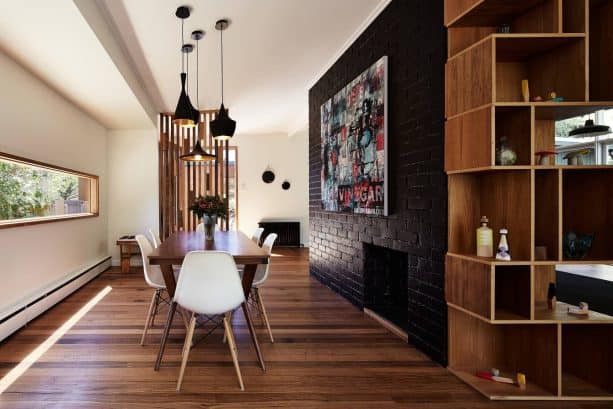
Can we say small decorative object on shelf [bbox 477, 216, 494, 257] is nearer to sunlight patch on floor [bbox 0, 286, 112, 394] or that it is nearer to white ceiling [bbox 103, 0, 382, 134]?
white ceiling [bbox 103, 0, 382, 134]

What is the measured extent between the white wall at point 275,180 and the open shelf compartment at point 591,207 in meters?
7.14

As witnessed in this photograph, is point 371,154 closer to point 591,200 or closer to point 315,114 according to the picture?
point 591,200

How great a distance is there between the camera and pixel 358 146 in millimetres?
3621

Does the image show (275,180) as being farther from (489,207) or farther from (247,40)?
(489,207)

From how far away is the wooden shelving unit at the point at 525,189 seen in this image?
199 cm

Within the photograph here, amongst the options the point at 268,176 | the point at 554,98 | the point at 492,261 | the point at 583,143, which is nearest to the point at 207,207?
the point at 492,261

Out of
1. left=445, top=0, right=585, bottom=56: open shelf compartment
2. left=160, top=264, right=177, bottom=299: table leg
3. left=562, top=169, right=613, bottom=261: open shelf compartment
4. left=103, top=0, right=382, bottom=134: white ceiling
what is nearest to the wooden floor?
left=160, top=264, right=177, bottom=299: table leg

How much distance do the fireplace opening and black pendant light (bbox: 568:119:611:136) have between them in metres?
1.71

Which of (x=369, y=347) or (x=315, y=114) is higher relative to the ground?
(x=315, y=114)

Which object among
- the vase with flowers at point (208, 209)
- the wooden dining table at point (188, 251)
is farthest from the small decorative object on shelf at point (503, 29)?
the vase with flowers at point (208, 209)

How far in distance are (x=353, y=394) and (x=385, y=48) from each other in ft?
8.91

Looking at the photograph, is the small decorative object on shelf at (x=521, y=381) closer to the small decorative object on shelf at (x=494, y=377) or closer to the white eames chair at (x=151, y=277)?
the small decorative object on shelf at (x=494, y=377)

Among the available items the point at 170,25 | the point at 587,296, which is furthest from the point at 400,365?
the point at 170,25

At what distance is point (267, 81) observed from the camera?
523 cm
